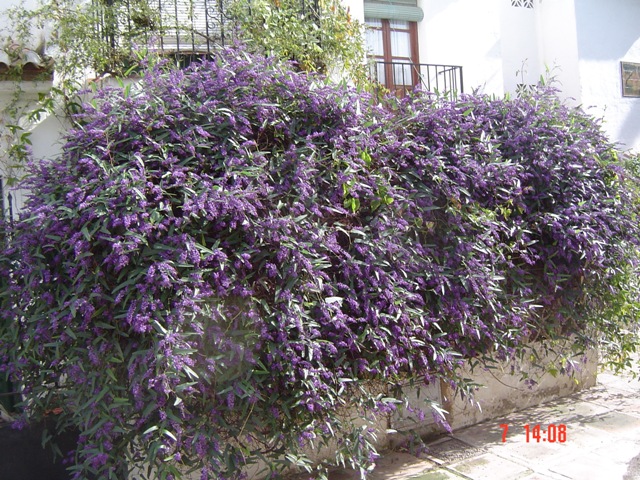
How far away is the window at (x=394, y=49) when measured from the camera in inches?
369

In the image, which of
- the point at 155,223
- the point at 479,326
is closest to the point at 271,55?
the point at 155,223

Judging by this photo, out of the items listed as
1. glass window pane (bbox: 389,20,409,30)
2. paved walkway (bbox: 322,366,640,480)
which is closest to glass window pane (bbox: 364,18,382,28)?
glass window pane (bbox: 389,20,409,30)

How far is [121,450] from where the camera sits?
3641 mm

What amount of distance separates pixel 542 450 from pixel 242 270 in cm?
278

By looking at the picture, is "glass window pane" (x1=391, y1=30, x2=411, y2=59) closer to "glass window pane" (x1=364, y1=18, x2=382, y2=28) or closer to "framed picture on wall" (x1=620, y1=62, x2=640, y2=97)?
"glass window pane" (x1=364, y1=18, x2=382, y2=28)

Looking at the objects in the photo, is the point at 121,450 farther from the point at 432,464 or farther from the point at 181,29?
the point at 181,29

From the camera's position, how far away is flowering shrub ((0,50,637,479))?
3.52 metres

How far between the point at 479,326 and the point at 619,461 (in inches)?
54.4

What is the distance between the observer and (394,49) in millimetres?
9625

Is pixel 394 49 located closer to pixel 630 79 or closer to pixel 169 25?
pixel 169 25
